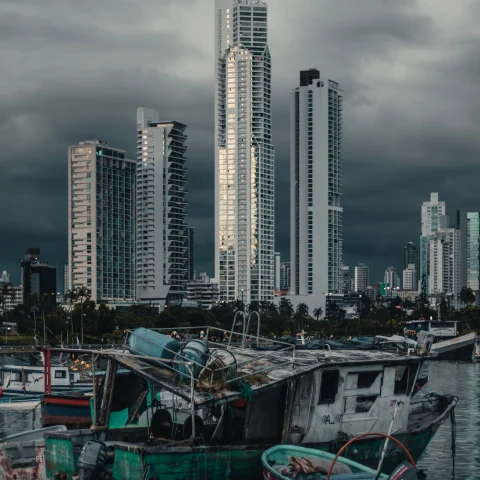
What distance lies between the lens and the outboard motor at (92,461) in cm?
2491

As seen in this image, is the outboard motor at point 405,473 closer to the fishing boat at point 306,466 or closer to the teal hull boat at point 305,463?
the fishing boat at point 306,466

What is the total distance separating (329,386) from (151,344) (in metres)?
6.23

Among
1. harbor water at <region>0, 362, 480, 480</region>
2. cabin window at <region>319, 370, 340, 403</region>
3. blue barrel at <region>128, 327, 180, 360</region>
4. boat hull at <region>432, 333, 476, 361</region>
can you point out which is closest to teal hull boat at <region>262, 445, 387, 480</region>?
cabin window at <region>319, 370, 340, 403</region>

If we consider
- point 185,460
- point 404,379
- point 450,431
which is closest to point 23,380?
point 450,431

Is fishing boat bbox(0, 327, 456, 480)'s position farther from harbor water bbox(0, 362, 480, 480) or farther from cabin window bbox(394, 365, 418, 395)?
harbor water bbox(0, 362, 480, 480)

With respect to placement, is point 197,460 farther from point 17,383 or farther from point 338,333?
point 338,333

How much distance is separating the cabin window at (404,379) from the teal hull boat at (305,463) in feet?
19.3

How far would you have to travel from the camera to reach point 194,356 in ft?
88.5

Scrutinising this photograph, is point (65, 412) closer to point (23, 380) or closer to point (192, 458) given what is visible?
point (23, 380)

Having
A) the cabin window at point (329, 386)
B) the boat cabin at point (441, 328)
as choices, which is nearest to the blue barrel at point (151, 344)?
the cabin window at point (329, 386)

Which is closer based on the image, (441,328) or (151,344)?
(151,344)

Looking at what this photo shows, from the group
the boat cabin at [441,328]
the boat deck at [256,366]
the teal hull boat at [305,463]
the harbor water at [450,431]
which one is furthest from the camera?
the boat cabin at [441,328]

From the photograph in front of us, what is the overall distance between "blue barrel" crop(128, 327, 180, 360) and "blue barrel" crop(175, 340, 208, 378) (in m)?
0.32

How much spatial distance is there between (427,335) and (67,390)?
103 feet
